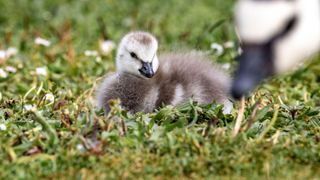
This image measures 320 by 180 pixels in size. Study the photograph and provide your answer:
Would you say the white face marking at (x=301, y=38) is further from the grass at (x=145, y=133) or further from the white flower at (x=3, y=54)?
the white flower at (x=3, y=54)

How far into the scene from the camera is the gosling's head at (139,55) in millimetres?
5117

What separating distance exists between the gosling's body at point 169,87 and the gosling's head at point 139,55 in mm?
62

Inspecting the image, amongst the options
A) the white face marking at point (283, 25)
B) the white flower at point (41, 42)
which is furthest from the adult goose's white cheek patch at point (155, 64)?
the white flower at point (41, 42)

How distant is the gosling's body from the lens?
5.15m

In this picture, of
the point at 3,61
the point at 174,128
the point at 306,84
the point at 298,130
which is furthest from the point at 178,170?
the point at 3,61

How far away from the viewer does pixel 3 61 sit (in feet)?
21.1

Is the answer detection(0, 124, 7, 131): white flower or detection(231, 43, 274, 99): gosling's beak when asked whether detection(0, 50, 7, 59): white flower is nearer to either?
detection(0, 124, 7, 131): white flower

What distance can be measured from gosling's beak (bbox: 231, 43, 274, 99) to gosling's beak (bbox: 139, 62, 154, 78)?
1.40m

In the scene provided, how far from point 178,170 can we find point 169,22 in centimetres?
403

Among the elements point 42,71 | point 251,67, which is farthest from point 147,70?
point 251,67

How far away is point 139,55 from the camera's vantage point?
516 centimetres

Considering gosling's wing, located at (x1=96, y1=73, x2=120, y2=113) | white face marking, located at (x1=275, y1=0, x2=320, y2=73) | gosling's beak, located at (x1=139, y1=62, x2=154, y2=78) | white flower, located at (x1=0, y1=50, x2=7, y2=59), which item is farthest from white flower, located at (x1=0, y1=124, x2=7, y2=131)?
white flower, located at (x1=0, y1=50, x2=7, y2=59)

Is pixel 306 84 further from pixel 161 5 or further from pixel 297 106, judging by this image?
pixel 161 5

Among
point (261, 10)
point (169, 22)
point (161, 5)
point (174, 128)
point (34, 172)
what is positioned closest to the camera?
point (261, 10)
